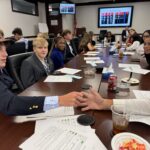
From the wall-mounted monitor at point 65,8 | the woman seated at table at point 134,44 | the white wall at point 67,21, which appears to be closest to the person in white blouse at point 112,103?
the woman seated at table at point 134,44

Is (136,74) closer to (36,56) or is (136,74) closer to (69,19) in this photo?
(36,56)

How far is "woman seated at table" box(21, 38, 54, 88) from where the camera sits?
5.81 feet

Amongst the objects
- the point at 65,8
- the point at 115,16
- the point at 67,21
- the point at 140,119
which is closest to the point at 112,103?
the point at 140,119

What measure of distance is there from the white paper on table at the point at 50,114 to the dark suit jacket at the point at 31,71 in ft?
2.75

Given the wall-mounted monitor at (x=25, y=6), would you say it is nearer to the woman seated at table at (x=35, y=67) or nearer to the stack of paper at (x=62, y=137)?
the woman seated at table at (x=35, y=67)

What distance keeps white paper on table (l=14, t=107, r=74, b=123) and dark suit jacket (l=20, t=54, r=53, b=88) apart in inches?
33.1

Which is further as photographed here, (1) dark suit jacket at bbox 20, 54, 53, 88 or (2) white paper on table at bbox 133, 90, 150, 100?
(1) dark suit jacket at bbox 20, 54, 53, 88

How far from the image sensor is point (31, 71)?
1.80 meters

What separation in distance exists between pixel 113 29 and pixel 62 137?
8.92 meters

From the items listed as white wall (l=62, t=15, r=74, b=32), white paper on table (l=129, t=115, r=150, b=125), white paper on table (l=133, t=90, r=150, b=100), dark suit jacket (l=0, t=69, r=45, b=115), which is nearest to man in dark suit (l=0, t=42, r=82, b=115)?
dark suit jacket (l=0, t=69, r=45, b=115)

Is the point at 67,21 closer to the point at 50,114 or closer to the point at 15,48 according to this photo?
the point at 15,48

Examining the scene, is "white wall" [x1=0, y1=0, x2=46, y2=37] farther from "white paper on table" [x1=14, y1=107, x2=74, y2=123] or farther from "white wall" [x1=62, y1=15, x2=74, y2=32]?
"white paper on table" [x1=14, y1=107, x2=74, y2=123]

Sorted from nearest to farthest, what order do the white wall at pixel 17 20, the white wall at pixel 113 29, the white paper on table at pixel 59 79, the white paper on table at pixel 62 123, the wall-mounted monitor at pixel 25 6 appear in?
the white paper on table at pixel 62 123, the white paper on table at pixel 59 79, the white wall at pixel 17 20, the wall-mounted monitor at pixel 25 6, the white wall at pixel 113 29

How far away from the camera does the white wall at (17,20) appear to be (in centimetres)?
494
